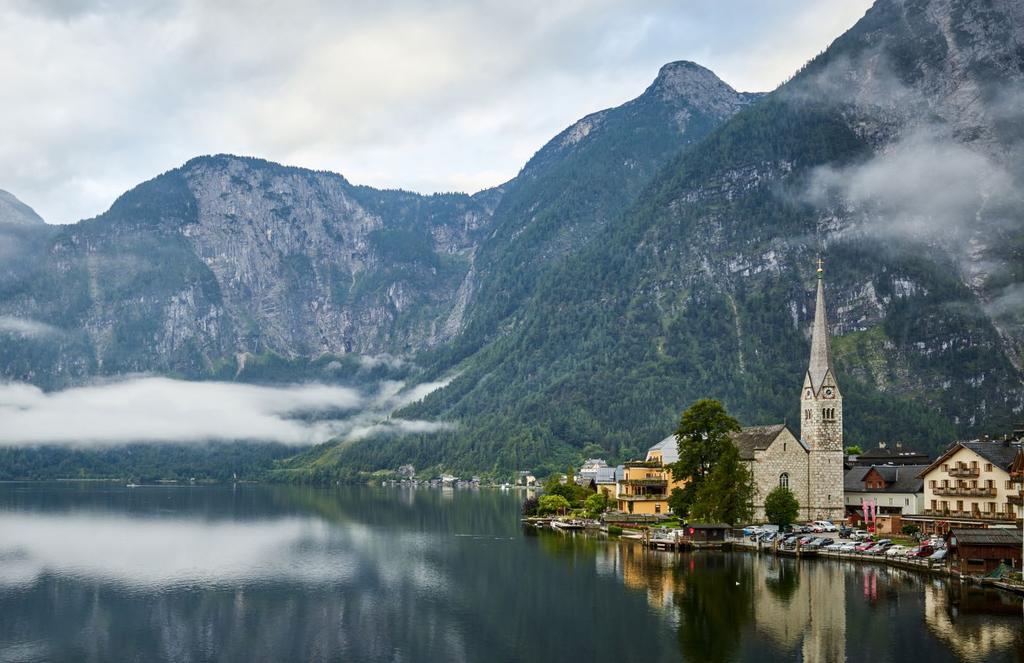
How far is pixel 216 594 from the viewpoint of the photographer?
8212cm

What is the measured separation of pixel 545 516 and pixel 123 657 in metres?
102

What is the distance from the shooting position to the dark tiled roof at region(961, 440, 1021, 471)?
98.3m

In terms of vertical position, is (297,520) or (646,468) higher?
(646,468)

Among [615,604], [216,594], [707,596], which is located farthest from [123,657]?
[707,596]

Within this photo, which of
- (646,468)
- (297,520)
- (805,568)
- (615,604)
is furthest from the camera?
(297,520)

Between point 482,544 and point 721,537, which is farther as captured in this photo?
point 482,544

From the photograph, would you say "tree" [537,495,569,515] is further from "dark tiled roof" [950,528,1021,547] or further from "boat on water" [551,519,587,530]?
"dark tiled roof" [950,528,1021,547]

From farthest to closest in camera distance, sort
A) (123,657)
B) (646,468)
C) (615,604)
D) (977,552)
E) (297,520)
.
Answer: (297,520)
(646,468)
(977,552)
(615,604)
(123,657)

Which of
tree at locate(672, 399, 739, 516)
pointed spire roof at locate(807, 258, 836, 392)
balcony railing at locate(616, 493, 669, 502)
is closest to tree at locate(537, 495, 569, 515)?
balcony railing at locate(616, 493, 669, 502)

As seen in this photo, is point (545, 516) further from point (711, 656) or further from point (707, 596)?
point (711, 656)

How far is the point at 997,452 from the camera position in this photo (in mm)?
100750

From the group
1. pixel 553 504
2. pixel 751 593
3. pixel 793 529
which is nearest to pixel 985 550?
pixel 751 593

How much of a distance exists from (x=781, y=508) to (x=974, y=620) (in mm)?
48384

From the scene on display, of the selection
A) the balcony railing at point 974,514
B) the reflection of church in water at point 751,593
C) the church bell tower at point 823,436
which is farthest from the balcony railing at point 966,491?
the reflection of church in water at point 751,593
